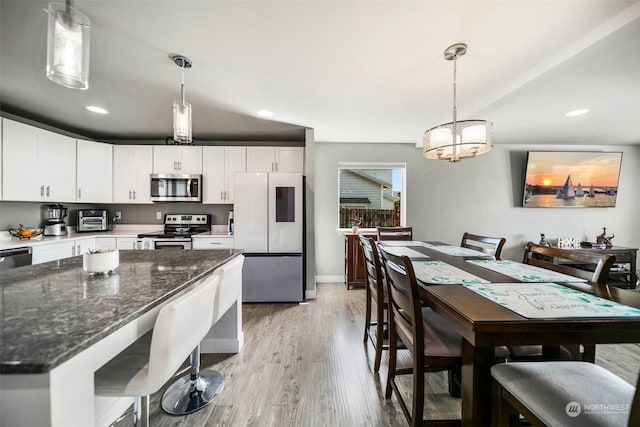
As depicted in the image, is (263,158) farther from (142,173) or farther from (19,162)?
(19,162)

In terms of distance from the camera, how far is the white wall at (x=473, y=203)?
Result: 165 inches

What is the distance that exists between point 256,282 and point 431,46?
10.0ft

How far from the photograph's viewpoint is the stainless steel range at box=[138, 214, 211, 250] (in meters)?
3.34

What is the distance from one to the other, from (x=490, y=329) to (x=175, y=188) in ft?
13.3

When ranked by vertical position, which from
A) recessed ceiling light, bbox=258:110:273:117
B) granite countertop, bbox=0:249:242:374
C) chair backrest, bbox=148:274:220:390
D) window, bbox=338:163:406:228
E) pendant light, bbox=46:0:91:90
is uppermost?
recessed ceiling light, bbox=258:110:273:117

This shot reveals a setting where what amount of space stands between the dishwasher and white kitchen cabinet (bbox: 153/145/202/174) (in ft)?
5.60

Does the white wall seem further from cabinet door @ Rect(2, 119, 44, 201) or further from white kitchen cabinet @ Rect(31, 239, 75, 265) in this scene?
cabinet door @ Rect(2, 119, 44, 201)

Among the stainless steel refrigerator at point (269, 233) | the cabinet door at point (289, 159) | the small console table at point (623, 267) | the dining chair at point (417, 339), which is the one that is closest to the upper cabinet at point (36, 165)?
the stainless steel refrigerator at point (269, 233)

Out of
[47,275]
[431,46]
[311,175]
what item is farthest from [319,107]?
[47,275]

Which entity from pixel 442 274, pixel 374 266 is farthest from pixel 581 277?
pixel 374 266

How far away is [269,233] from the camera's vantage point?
3254 millimetres

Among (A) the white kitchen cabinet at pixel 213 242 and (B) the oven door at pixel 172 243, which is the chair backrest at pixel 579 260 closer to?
(A) the white kitchen cabinet at pixel 213 242

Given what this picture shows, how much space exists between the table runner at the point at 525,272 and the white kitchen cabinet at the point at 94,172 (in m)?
4.73

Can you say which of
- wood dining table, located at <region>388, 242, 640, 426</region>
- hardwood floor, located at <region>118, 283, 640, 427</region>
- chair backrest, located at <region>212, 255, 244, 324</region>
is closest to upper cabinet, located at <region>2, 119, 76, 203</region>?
hardwood floor, located at <region>118, 283, 640, 427</region>
